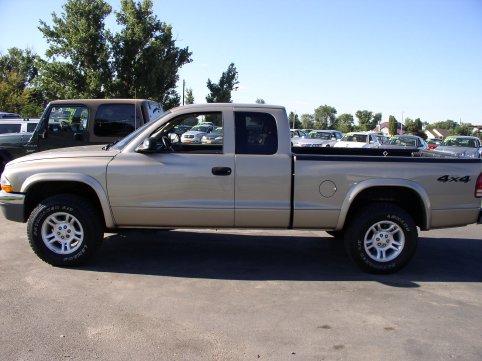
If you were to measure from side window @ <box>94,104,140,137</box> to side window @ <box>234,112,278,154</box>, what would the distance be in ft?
11.2

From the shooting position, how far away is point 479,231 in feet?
27.5

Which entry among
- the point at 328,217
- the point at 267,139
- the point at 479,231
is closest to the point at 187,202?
the point at 267,139

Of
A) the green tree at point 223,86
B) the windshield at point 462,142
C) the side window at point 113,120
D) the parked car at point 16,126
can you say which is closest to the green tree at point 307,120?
the green tree at point 223,86

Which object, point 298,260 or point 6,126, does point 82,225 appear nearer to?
point 298,260

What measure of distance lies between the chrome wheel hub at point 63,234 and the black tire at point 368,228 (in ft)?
10.3

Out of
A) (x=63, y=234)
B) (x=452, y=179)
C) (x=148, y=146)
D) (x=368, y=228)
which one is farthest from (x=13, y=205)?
(x=452, y=179)

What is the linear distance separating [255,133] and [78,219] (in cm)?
223

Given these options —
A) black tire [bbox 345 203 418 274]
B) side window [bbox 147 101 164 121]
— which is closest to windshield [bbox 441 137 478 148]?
side window [bbox 147 101 164 121]

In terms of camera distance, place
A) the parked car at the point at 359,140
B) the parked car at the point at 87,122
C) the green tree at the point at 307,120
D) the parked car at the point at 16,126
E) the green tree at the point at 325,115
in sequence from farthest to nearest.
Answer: the green tree at the point at 325,115, the green tree at the point at 307,120, the parked car at the point at 359,140, the parked car at the point at 16,126, the parked car at the point at 87,122

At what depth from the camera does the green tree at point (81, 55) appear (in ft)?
72.9

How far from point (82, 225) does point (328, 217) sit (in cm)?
279

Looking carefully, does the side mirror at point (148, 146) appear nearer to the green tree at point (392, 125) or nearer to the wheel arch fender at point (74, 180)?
the wheel arch fender at point (74, 180)

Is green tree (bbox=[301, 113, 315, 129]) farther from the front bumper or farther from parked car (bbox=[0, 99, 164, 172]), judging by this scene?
the front bumper

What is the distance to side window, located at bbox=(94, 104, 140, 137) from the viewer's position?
8.30 metres
